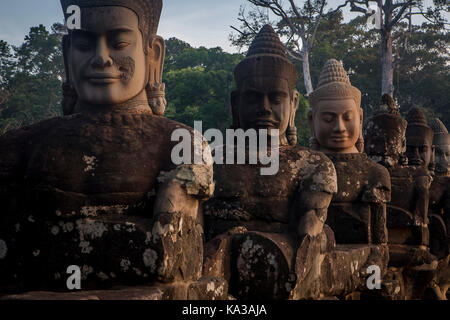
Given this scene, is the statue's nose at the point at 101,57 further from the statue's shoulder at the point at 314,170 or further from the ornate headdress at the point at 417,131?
the ornate headdress at the point at 417,131

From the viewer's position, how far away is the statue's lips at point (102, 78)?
341 cm

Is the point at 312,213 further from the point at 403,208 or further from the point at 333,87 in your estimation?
the point at 403,208

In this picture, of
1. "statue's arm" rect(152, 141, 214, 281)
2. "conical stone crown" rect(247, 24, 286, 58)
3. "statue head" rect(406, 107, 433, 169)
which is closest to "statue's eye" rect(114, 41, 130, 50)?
"statue's arm" rect(152, 141, 214, 281)

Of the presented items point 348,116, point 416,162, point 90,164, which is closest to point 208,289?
point 90,164

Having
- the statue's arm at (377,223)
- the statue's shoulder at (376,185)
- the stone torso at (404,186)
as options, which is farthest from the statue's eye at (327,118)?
the stone torso at (404,186)

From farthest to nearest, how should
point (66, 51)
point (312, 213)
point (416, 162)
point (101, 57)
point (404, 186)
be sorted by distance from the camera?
point (416, 162) → point (404, 186) → point (312, 213) → point (66, 51) → point (101, 57)

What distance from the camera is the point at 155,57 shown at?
3820mm

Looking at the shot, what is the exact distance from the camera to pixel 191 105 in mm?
19781

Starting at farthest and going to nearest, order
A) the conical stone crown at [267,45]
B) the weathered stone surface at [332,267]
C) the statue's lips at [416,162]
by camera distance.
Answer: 1. the statue's lips at [416,162]
2. the conical stone crown at [267,45]
3. the weathered stone surface at [332,267]

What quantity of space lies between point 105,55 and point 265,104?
6.80 ft

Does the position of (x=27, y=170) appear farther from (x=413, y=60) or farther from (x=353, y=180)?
(x=413, y=60)

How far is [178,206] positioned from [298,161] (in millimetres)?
2002
